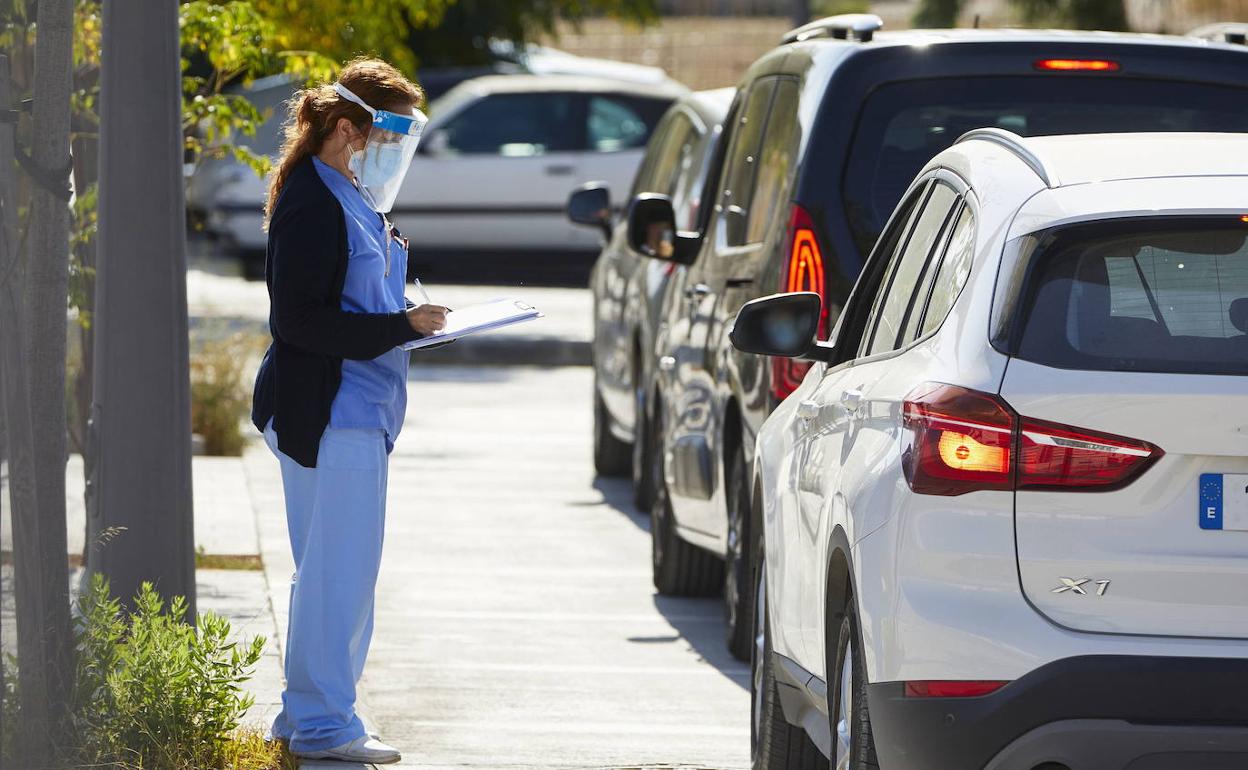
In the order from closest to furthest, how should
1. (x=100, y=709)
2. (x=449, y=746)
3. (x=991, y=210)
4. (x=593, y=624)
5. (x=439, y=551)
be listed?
(x=991, y=210), (x=100, y=709), (x=449, y=746), (x=593, y=624), (x=439, y=551)

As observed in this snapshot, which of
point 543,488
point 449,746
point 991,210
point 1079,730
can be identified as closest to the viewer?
point 1079,730

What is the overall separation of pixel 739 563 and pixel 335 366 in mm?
2273

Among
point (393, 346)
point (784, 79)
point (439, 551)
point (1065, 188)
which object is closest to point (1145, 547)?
point (1065, 188)

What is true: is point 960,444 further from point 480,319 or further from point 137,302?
point 137,302

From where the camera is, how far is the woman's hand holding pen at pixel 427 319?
5703 mm

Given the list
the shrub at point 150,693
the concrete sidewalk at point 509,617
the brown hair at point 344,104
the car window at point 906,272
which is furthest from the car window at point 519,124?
the car window at point 906,272

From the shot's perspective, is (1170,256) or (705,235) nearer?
(1170,256)

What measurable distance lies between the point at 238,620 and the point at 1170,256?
171 inches

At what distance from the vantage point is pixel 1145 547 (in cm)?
384

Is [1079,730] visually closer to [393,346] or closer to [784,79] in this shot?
[393,346]

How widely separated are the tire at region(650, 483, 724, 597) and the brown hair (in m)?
3.32

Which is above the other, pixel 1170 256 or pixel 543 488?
pixel 1170 256

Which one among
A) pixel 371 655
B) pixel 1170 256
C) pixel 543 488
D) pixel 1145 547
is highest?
pixel 1170 256

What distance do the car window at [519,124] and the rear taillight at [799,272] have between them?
14.5m
